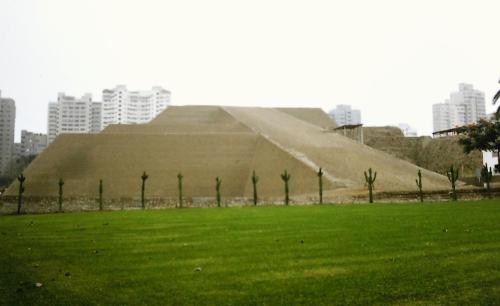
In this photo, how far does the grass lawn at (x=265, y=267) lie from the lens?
6555 millimetres

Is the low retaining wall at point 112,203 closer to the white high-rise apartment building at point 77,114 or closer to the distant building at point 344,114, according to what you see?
the white high-rise apartment building at point 77,114

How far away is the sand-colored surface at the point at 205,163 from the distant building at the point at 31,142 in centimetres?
8737

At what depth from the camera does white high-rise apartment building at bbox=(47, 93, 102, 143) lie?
12794 cm

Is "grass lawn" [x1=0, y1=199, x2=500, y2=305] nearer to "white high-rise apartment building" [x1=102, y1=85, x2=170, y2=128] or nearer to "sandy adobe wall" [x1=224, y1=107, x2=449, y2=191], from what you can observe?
"sandy adobe wall" [x1=224, y1=107, x2=449, y2=191]

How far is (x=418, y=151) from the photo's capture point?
70.4 meters

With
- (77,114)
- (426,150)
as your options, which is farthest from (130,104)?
(426,150)

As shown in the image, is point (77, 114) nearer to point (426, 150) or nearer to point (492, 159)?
point (426, 150)

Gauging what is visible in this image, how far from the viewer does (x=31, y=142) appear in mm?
132500

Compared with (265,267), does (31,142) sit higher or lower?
higher

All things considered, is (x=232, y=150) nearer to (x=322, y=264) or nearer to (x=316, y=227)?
(x=316, y=227)

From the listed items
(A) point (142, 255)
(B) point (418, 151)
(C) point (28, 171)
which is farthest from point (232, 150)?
(A) point (142, 255)

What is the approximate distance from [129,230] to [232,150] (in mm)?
34732

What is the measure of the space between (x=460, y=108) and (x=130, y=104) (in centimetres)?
8976

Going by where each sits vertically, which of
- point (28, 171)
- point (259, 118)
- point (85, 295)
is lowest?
point (85, 295)
